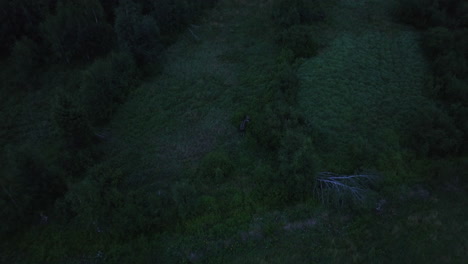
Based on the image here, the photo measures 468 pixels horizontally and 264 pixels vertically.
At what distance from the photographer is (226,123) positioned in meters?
29.0

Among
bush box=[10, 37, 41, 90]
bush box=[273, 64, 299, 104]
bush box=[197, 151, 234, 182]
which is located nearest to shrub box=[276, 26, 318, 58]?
bush box=[273, 64, 299, 104]

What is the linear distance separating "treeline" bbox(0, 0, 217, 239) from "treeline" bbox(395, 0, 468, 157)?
26.6 meters

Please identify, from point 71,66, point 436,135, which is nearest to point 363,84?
point 436,135

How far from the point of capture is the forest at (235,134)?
20.3m

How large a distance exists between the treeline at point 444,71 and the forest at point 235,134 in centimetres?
16

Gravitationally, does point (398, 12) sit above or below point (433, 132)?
above

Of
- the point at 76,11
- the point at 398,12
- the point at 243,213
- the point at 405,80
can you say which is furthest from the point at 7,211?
the point at 398,12

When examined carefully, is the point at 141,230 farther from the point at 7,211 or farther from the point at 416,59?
the point at 416,59

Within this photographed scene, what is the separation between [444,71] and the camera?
3016 centimetres

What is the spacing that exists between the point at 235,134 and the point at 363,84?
1403cm

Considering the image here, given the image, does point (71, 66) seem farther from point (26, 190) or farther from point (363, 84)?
point (363, 84)

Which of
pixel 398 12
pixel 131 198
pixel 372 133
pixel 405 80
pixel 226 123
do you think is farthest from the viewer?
pixel 398 12

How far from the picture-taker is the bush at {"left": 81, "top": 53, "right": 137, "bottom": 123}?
2964 centimetres

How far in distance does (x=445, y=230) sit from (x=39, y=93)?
38890 mm
